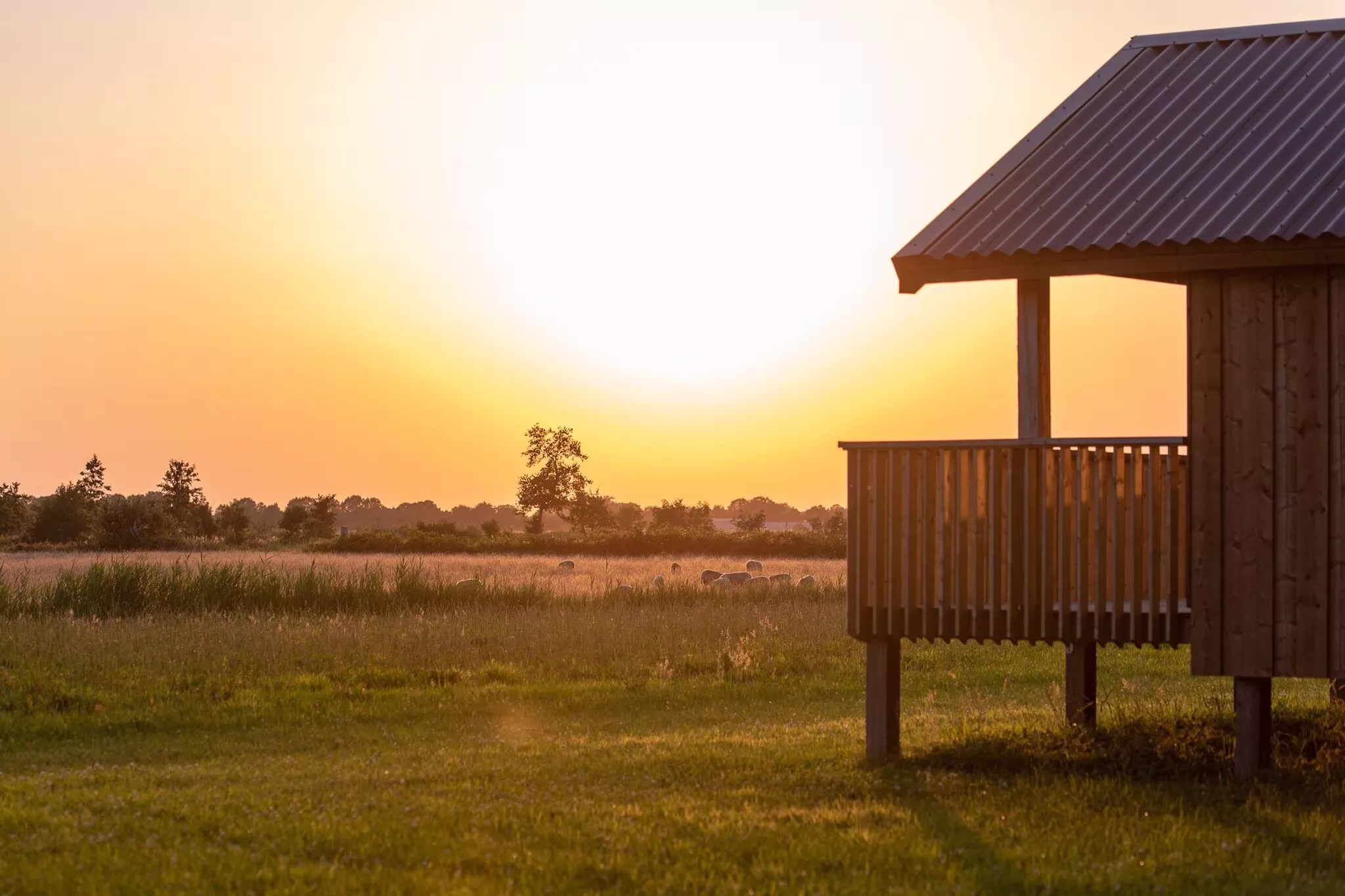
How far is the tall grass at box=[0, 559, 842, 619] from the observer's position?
24.2 metres

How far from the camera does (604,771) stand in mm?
11516

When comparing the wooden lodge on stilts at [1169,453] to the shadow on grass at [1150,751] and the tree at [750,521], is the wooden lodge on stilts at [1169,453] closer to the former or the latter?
the shadow on grass at [1150,751]

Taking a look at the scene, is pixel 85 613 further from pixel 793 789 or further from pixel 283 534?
pixel 283 534

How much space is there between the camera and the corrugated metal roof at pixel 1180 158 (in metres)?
11.2

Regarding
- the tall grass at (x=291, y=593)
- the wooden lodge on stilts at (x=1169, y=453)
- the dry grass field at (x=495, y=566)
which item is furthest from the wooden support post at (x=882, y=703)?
the dry grass field at (x=495, y=566)

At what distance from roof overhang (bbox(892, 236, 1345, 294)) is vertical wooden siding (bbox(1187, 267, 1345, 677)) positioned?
0.87 feet

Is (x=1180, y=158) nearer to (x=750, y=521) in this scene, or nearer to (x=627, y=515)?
(x=750, y=521)

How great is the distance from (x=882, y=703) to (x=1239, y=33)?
7.78 meters

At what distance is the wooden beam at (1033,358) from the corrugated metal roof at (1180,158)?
574 mm

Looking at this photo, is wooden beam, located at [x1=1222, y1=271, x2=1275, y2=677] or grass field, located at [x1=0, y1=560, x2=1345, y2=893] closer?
grass field, located at [x1=0, y1=560, x2=1345, y2=893]

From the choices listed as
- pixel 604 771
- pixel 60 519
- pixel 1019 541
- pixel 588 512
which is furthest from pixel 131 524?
pixel 1019 541

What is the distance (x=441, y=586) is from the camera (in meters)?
27.8

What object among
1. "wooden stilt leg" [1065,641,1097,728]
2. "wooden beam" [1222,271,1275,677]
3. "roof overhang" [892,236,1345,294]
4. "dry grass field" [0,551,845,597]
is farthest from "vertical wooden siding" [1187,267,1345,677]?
"dry grass field" [0,551,845,597]

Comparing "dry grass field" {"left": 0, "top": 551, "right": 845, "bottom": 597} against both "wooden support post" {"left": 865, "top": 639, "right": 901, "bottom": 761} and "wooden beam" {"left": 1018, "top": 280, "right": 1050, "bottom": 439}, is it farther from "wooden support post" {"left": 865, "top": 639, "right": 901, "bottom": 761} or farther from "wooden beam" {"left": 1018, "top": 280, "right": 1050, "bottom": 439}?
"wooden beam" {"left": 1018, "top": 280, "right": 1050, "bottom": 439}
